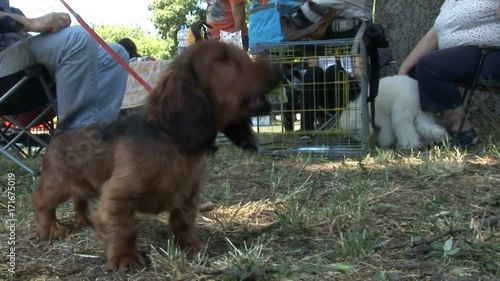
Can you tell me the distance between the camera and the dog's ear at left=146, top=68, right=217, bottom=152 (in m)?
2.42

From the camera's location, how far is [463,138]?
5625 mm

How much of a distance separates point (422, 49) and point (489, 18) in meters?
0.91

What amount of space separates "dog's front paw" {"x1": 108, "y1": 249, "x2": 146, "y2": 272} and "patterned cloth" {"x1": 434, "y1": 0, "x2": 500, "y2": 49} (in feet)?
13.0

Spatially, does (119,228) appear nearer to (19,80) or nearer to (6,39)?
(19,80)

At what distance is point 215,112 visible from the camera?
8.14ft

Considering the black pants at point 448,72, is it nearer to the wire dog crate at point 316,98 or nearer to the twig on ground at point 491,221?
the wire dog crate at point 316,98

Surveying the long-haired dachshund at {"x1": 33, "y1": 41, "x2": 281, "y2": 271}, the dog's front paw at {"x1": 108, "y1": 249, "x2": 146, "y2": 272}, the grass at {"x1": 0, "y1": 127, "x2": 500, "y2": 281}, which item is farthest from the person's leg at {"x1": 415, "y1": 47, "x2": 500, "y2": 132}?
the dog's front paw at {"x1": 108, "y1": 249, "x2": 146, "y2": 272}

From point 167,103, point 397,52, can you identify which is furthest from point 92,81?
point 397,52

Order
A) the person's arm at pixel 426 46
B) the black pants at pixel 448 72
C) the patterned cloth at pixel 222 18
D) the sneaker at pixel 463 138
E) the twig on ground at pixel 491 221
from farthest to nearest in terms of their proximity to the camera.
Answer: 1. the patterned cloth at pixel 222 18
2. the person's arm at pixel 426 46
3. the sneaker at pixel 463 138
4. the black pants at pixel 448 72
5. the twig on ground at pixel 491 221

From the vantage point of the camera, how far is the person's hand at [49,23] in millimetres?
4059

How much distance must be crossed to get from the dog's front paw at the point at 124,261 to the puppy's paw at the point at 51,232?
25.3 inches

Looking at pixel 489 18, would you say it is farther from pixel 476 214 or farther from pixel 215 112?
pixel 215 112

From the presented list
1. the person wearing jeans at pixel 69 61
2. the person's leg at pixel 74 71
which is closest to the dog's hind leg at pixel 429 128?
the person wearing jeans at pixel 69 61

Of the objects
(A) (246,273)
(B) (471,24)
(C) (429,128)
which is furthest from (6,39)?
(B) (471,24)
